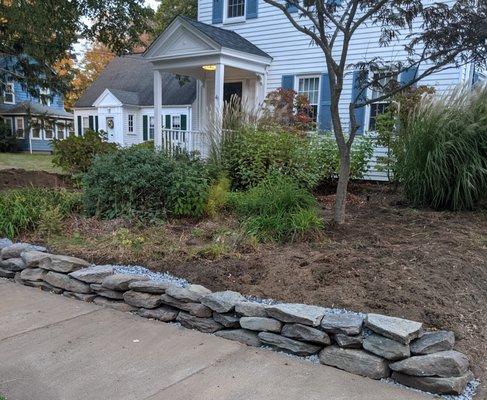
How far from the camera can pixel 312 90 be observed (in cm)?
1152

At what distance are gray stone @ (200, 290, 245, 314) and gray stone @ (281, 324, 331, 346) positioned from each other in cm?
42

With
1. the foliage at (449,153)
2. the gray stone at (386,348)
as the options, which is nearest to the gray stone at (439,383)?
the gray stone at (386,348)

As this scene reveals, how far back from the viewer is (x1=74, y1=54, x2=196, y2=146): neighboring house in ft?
60.0

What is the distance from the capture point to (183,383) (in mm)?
2586

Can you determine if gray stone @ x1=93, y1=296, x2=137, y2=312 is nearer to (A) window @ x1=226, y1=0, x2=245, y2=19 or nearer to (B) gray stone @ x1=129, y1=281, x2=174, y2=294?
(B) gray stone @ x1=129, y1=281, x2=174, y2=294

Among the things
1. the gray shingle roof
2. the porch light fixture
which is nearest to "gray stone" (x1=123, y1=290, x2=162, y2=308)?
the gray shingle roof

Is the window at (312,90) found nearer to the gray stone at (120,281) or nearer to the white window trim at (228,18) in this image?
the white window trim at (228,18)

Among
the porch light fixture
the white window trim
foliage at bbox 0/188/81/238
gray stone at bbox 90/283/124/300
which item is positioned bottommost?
gray stone at bbox 90/283/124/300

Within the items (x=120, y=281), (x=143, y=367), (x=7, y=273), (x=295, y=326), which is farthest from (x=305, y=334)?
(x=7, y=273)

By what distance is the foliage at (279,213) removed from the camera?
15.8 ft

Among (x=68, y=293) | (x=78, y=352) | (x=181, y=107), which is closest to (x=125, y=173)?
(x=68, y=293)

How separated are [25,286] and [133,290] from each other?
137 cm

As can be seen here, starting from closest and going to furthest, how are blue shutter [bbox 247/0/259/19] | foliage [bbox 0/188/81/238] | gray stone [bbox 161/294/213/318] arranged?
gray stone [bbox 161/294/213/318], foliage [bbox 0/188/81/238], blue shutter [bbox 247/0/259/19]

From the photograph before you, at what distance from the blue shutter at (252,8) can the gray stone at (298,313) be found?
10.6 meters
